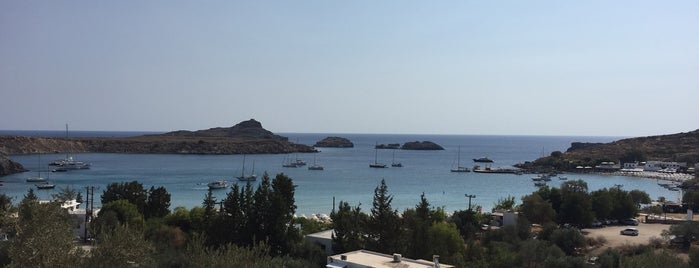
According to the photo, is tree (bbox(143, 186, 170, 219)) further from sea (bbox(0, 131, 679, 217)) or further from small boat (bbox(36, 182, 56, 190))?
small boat (bbox(36, 182, 56, 190))

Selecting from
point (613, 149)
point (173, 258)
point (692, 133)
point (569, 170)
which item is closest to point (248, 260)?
point (173, 258)

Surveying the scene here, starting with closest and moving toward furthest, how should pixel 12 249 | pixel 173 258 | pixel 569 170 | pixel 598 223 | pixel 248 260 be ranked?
pixel 12 249, pixel 248 260, pixel 173 258, pixel 598 223, pixel 569 170

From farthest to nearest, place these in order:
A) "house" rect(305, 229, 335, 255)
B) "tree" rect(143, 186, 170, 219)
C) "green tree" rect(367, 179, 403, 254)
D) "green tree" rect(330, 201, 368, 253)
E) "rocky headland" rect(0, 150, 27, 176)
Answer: "rocky headland" rect(0, 150, 27, 176), "tree" rect(143, 186, 170, 219), "house" rect(305, 229, 335, 255), "green tree" rect(367, 179, 403, 254), "green tree" rect(330, 201, 368, 253)

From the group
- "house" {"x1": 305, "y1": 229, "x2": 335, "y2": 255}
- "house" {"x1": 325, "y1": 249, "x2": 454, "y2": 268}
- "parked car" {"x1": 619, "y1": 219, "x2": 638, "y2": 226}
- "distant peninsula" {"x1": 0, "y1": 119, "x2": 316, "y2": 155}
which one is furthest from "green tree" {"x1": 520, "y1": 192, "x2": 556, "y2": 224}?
"distant peninsula" {"x1": 0, "y1": 119, "x2": 316, "y2": 155}

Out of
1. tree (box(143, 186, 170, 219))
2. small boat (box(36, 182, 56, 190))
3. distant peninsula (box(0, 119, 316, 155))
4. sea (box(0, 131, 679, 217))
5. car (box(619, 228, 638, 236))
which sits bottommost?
small boat (box(36, 182, 56, 190))

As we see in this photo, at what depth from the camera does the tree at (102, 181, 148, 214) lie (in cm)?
3547

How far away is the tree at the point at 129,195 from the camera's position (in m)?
35.5

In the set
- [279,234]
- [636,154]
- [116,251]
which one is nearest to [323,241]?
[279,234]

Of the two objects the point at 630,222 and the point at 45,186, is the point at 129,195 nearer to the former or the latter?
the point at 630,222

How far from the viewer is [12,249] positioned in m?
10.8

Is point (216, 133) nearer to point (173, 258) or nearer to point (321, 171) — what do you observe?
point (321, 171)

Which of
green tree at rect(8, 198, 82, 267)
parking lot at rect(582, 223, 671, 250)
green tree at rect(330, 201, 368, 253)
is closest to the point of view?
green tree at rect(8, 198, 82, 267)

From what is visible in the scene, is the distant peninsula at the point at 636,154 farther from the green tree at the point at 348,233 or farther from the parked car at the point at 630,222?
the green tree at the point at 348,233

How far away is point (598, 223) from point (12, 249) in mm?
37213
